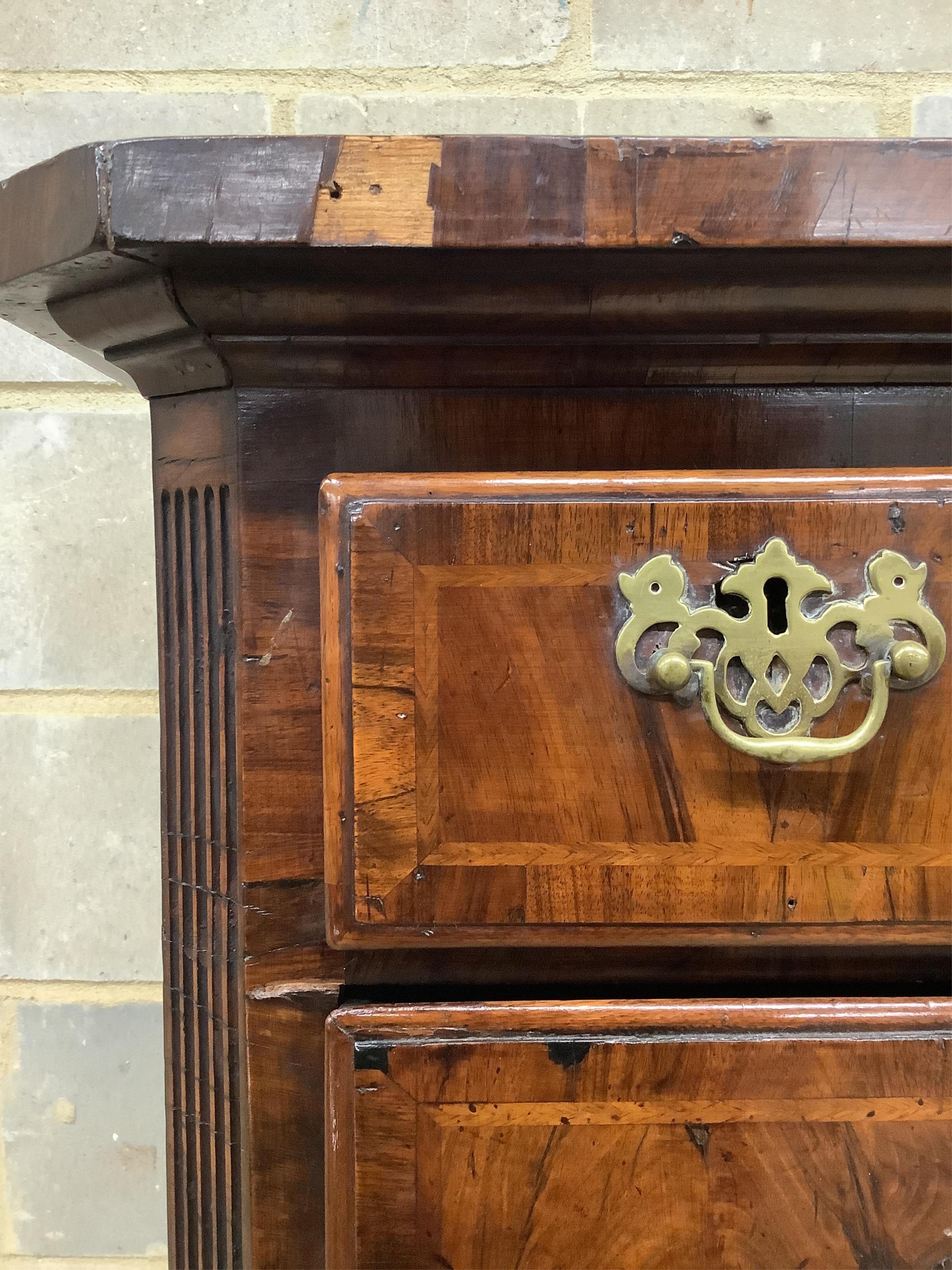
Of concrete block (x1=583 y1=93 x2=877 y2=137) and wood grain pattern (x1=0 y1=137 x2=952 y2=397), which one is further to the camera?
concrete block (x1=583 y1=93 x2=877 y2=137)

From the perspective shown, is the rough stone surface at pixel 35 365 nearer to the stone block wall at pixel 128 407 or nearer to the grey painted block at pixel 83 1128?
the stone block wall at pixel 128 407

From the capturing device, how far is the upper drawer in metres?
0.31

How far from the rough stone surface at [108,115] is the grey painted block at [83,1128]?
2.29 feet

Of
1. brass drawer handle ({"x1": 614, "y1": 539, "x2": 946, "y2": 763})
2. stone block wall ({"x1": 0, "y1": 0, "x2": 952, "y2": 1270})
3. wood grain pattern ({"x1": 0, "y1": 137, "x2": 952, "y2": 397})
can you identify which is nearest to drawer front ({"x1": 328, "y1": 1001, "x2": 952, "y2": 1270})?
brass drawer handle ({"x1": 614, "y1": 539, "x2": 946, "y2": 763})

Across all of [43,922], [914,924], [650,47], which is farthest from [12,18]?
[914,924]

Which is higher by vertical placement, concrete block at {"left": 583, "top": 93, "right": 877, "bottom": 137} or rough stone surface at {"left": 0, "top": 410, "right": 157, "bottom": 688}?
concrete block at {"left": 583, "top": 93, "right": 877, "bottom": 137}

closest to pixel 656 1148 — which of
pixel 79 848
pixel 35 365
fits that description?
pixel 79 848

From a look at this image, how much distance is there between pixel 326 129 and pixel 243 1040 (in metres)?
0.66

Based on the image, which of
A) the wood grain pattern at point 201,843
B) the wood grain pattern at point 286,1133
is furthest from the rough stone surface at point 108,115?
the wood grain pattern at point 286,1133

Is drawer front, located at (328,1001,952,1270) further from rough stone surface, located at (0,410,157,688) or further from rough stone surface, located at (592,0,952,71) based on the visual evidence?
rough stone surface, located at (592,0,952,71)

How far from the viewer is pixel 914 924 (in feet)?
1.05

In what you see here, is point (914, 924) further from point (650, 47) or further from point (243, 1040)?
point (650, 47)

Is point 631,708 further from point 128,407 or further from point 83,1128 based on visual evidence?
point 83,1128

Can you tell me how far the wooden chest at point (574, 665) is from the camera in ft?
0.94
